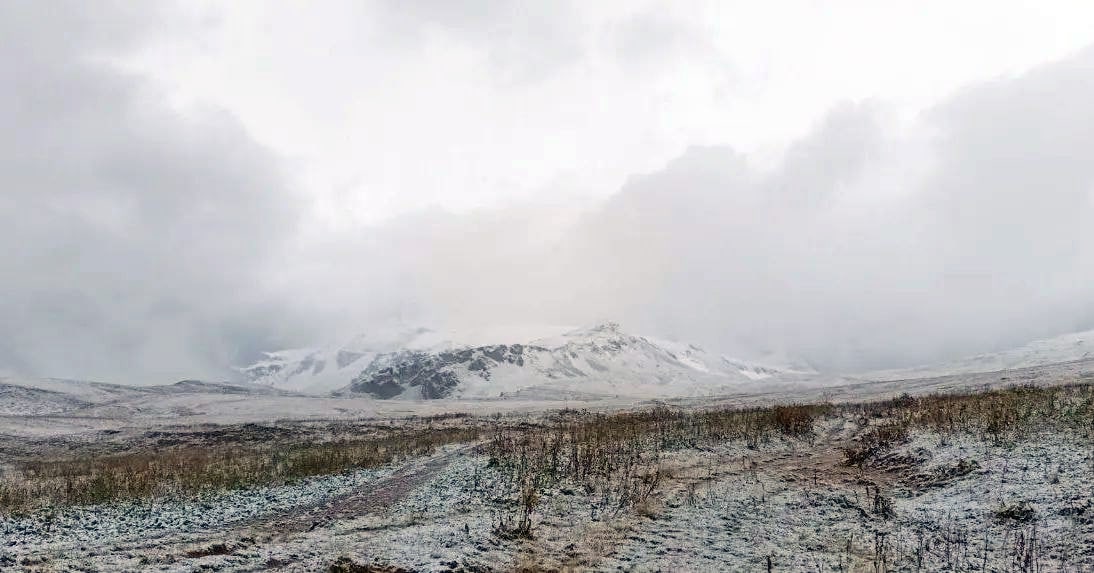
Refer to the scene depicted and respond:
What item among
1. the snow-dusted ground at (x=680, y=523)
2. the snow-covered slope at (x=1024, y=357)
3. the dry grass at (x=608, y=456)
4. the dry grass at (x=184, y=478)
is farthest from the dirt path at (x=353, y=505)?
the snow-covered slope at (x=1024, y=357)

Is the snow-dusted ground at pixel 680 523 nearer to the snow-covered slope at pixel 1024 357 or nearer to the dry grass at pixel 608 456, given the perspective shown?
the dry grass at pixel 608 456

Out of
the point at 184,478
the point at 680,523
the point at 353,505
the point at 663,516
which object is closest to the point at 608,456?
the point at 663,516

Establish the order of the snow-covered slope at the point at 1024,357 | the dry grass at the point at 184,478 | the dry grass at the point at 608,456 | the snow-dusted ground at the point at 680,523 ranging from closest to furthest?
the snow-dusted ground at the point at 680,523 → the dry grass at the point at 608,456 → the dry grass at the point at 184,478 → the snow-covered slope at the point at 1024,357

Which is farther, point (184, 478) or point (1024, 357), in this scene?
point (1024, 357)

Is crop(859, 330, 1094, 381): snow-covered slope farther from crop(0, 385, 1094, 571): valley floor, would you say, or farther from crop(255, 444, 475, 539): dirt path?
crop(255, 444, 475, 539): dirt path

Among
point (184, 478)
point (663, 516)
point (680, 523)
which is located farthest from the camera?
point (184, 478)

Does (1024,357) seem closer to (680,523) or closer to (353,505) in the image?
(680,523)

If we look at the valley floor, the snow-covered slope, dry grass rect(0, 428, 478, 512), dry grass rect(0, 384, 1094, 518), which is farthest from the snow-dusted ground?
the snow-covered slope

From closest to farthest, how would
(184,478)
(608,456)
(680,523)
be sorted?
(680,523) < (608,456) < (184,478)

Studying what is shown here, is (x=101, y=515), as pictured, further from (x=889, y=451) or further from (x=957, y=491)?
(x=889, y=451)

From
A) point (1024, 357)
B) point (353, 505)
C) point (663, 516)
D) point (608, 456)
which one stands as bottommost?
point (1024, 357)

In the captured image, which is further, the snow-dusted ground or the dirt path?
the dirt path

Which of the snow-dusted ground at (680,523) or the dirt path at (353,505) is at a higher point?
the snow-dusted ground at (680,523)

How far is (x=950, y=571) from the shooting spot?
1043 centimetres
